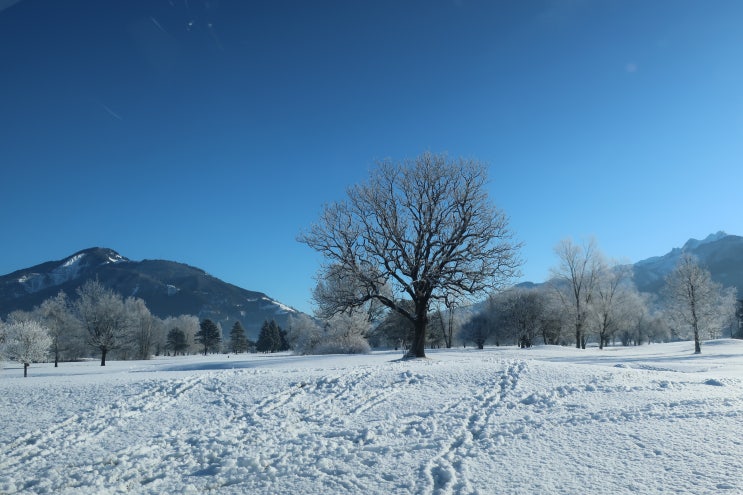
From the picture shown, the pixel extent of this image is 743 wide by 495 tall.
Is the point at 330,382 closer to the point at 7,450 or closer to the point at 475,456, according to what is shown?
the point at 475,456

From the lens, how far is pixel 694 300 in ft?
124

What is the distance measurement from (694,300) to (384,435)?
4302 centimetres

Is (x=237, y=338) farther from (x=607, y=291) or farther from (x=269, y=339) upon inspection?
(x=607, y=291)

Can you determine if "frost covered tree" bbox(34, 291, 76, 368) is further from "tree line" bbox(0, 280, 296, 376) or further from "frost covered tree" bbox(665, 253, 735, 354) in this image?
"frost covered tree" bbox(665, 253, 735, 354)

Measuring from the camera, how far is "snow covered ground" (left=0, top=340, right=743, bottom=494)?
17.2 feet

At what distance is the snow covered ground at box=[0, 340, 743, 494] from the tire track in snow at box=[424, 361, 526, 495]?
30 millimetres

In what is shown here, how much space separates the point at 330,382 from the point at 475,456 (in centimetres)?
607

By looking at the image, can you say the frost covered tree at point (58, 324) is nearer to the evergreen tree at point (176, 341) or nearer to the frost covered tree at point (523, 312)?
the evergreen tree at point (176, 341)

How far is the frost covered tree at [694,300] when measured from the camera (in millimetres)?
37969

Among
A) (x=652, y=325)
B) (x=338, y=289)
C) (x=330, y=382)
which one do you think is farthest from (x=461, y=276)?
(x=652, y=325)

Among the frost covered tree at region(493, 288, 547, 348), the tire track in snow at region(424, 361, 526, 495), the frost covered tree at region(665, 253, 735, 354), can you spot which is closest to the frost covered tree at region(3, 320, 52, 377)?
the tire track in snow at region(424, 361, 526, 495)

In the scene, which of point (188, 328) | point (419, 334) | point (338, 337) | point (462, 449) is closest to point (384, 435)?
point (462, 449)

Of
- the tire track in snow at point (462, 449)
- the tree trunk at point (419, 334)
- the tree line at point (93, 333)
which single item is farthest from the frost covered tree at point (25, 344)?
the tire track in snow at point (462, 449)

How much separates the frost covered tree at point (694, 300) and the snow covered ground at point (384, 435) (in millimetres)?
33304
